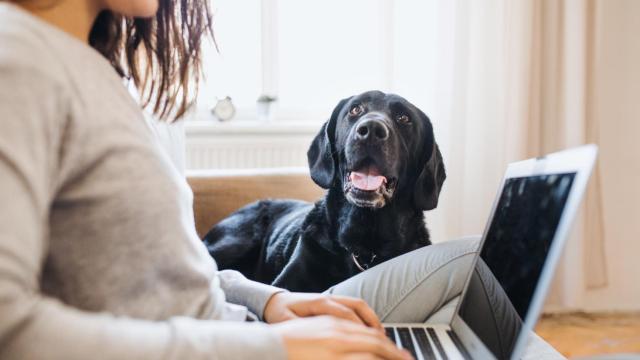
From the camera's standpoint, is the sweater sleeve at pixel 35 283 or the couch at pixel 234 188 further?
the couch at pixel 234 188

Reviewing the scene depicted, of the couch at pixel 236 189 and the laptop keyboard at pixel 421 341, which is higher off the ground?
the laptop keyboard at pixel 421 341

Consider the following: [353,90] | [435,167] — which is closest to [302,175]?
[435,167]

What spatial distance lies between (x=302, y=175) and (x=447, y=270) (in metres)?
1.09

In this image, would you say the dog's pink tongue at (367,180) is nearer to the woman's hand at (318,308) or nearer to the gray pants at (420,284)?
the gray pants at (420,284)

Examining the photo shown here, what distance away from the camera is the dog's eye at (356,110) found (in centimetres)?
164

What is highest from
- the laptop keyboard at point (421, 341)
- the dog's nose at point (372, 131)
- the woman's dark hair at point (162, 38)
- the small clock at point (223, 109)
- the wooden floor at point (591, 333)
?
the woman's dark hair at point (162, 38)

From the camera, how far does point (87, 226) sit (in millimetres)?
433

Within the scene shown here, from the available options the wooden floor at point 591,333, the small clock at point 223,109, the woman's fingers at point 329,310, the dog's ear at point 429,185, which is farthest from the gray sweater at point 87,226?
the small clock at point 223,109

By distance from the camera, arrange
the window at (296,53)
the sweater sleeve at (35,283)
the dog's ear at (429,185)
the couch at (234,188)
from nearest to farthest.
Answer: the sweater sleeve at (35,283) < the dog's ear at (429,185) < the couch at (234,188) < the window at (296,53)

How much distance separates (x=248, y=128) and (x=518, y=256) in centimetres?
240

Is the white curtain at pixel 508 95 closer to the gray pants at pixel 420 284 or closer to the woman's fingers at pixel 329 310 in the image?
the gray pants at pixel 420 284

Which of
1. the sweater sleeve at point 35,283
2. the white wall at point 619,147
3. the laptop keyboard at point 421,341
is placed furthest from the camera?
the white wall at point 619,147

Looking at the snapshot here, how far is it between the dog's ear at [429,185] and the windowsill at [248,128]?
1.39 meters

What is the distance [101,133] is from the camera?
1.40 feet
